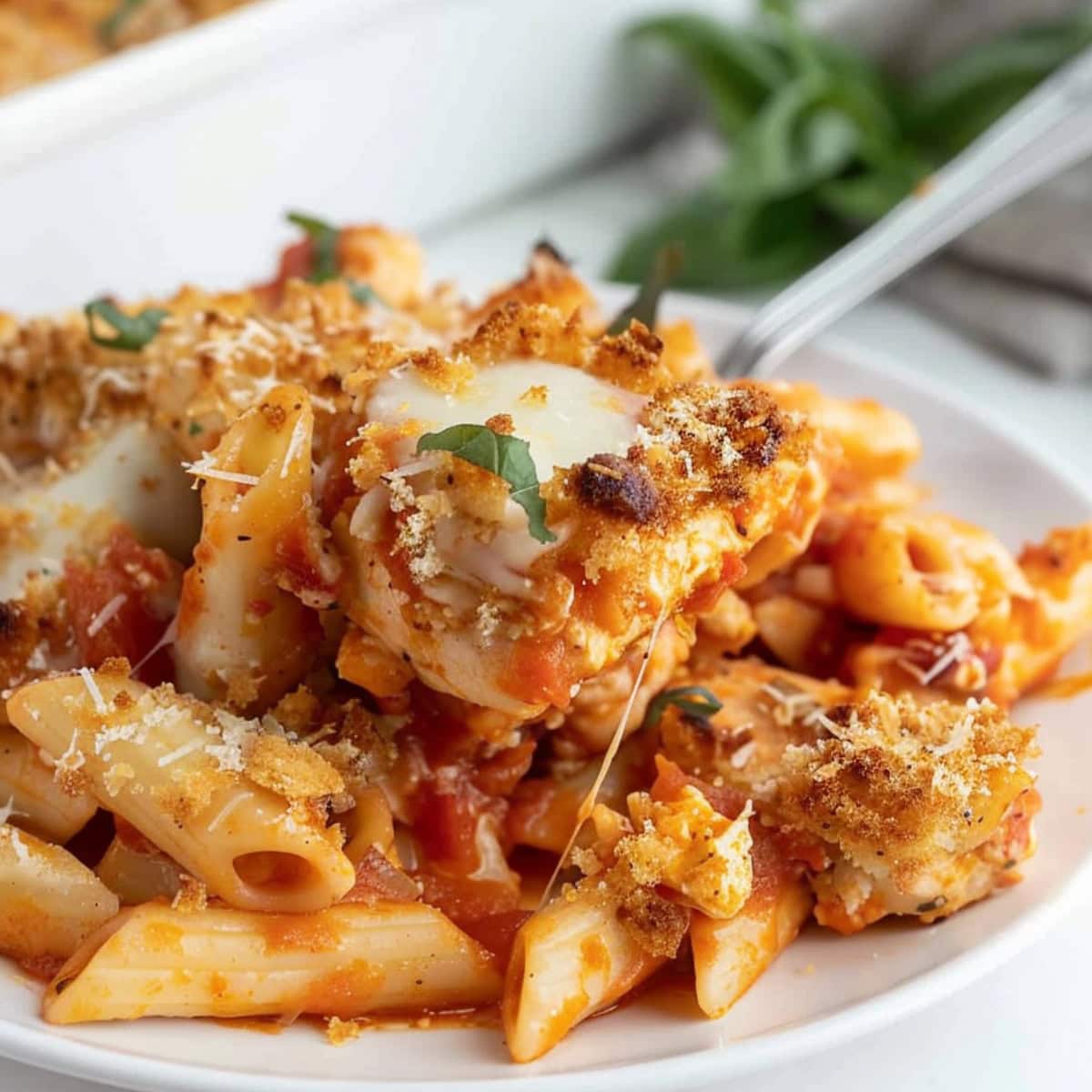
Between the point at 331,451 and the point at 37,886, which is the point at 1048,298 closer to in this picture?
the point at 331,451

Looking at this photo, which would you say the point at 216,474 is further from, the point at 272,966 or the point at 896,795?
the point at 896,795

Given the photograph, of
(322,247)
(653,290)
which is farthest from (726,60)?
(653,290)

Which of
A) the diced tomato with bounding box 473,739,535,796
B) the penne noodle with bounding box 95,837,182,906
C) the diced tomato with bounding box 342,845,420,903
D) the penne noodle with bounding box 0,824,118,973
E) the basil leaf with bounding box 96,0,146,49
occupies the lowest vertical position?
the diced tomato with bounding box 473,739,535,796

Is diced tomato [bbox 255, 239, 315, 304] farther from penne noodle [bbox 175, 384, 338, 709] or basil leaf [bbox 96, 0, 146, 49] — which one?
basil leaf [bbox 96, 0, 146, 49]

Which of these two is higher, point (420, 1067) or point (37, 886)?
point (37, 886)

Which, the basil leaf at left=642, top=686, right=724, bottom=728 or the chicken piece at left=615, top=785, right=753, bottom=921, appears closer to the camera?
the chicken piece at left=615, top=785, right=753, bottom=921

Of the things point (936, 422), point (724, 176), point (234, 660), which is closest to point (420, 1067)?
point (234, 660)

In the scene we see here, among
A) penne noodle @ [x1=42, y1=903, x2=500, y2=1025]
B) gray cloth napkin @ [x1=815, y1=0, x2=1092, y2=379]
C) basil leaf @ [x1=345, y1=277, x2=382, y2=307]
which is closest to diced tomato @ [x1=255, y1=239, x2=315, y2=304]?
basil leaf @ [x1=345, y1=277, x2=382, y2=307]

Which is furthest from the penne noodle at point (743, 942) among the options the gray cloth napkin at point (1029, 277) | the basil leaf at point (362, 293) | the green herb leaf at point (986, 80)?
the green herb leaf at point (986, 80)
